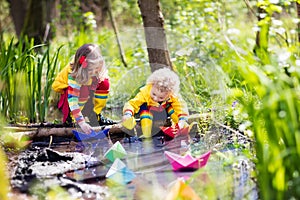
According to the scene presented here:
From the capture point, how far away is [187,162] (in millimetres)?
3213

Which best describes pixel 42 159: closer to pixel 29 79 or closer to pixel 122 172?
pixel 122 172

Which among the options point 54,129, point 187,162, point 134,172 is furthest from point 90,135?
point 187,162

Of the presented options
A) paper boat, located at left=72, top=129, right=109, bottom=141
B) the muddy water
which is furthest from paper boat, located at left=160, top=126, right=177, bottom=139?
paper boat, located at left=72, top=129, right=109, bottom=141

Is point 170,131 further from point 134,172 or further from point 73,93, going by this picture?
point 134,172

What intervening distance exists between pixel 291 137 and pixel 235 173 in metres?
0.83

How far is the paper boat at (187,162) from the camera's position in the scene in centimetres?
317

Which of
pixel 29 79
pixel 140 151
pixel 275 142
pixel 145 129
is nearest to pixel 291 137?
pixel 275 142

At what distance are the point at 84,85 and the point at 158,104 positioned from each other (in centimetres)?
62

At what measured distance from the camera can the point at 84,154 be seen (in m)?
3.70

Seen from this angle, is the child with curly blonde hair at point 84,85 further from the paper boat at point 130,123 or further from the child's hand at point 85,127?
the paper boat at point 130,123

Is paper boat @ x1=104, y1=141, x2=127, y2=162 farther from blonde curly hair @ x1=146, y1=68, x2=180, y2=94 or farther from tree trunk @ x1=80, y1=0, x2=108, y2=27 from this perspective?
tree trunk @ x1=80, y1=0, x2=108, y2=27

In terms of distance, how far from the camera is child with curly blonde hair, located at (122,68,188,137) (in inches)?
166

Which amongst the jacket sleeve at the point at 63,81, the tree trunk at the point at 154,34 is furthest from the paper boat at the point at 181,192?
the tree trunk at the point at 154,34

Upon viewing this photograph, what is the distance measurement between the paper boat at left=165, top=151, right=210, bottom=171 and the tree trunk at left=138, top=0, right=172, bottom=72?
70.2 inches
